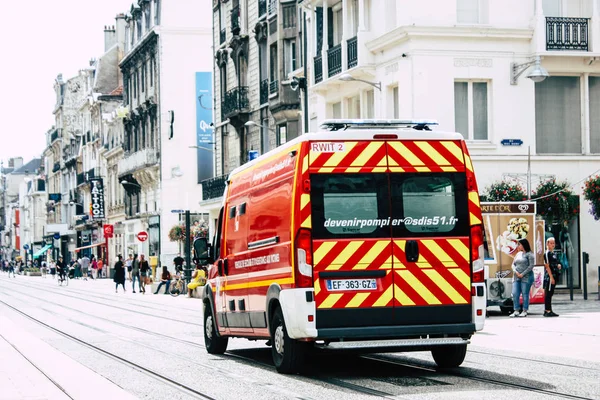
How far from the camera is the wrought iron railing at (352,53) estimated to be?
35903 millimetres

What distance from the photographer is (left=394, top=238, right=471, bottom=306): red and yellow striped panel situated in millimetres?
12961

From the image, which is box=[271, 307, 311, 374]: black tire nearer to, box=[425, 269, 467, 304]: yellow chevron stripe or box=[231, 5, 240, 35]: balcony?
box=[425, 269, 467, 304]: yellow chevron stripe

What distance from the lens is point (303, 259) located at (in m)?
12.9

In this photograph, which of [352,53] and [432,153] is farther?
[352,53]

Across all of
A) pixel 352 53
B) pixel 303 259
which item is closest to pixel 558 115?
pixel 352 53

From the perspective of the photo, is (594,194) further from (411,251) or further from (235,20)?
(235,20)

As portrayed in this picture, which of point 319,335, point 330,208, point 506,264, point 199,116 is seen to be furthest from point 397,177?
point 199,116

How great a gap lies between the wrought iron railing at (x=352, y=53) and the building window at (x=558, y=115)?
5.63 m

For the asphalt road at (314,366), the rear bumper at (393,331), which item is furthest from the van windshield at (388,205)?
the asphalt road at (314,366)

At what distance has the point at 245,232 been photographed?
51.1 feet

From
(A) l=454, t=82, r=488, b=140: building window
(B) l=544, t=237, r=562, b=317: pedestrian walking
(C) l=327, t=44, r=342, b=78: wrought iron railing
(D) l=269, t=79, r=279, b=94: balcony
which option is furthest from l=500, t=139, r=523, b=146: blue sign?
(D) l=269, t=79, r=279, b=94: balcony

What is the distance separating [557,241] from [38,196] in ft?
433

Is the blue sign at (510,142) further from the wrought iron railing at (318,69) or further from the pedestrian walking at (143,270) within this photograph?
the pedestrian walking at (143,270)

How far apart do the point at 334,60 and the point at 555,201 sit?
364 inches
